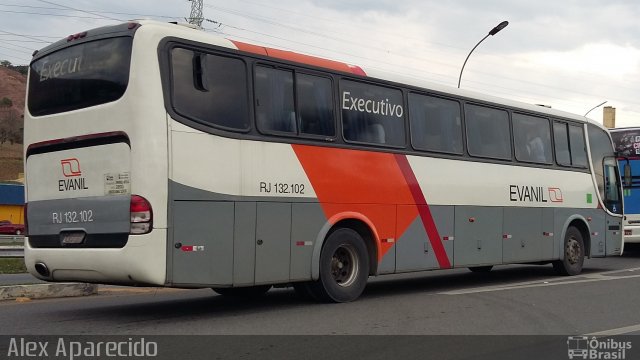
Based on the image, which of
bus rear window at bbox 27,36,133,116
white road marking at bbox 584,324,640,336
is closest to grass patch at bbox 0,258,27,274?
bus rear window at bbox 27,36,133,116

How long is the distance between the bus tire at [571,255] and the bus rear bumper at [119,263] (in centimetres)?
925

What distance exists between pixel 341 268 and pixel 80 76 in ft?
13.9

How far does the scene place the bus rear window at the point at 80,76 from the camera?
7.92m

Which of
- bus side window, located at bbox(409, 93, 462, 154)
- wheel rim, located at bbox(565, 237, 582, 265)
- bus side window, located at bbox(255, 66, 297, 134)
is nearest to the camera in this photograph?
bus side window, located at bbox(255, 66, 297, 134)

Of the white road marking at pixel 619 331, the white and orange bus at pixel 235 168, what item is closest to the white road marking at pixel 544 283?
the white and orange bus at pixel 235 168

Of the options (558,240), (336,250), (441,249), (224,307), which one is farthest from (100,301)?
(558,240)

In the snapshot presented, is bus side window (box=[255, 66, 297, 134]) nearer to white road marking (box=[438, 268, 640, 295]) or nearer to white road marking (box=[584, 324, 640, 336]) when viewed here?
white road marking (box=[438, 268, 640, 295])

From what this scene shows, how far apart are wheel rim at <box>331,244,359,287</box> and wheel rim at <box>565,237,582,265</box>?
6.27 meters

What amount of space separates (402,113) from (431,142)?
788 millimetres

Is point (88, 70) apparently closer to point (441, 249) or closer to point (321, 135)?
point (321, 135)

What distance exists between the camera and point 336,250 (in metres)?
9.61

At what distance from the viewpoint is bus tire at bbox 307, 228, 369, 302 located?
9.39m

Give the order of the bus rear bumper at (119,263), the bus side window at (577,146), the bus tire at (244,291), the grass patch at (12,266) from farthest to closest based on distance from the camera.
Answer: the grass patch at (12,266) < the bus side window at (577,146) < the bus tire at (244,291) < the bus rear bumper at (119,263)

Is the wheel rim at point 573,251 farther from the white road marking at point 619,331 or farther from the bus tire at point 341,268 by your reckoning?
the white road marking at point 619,331
